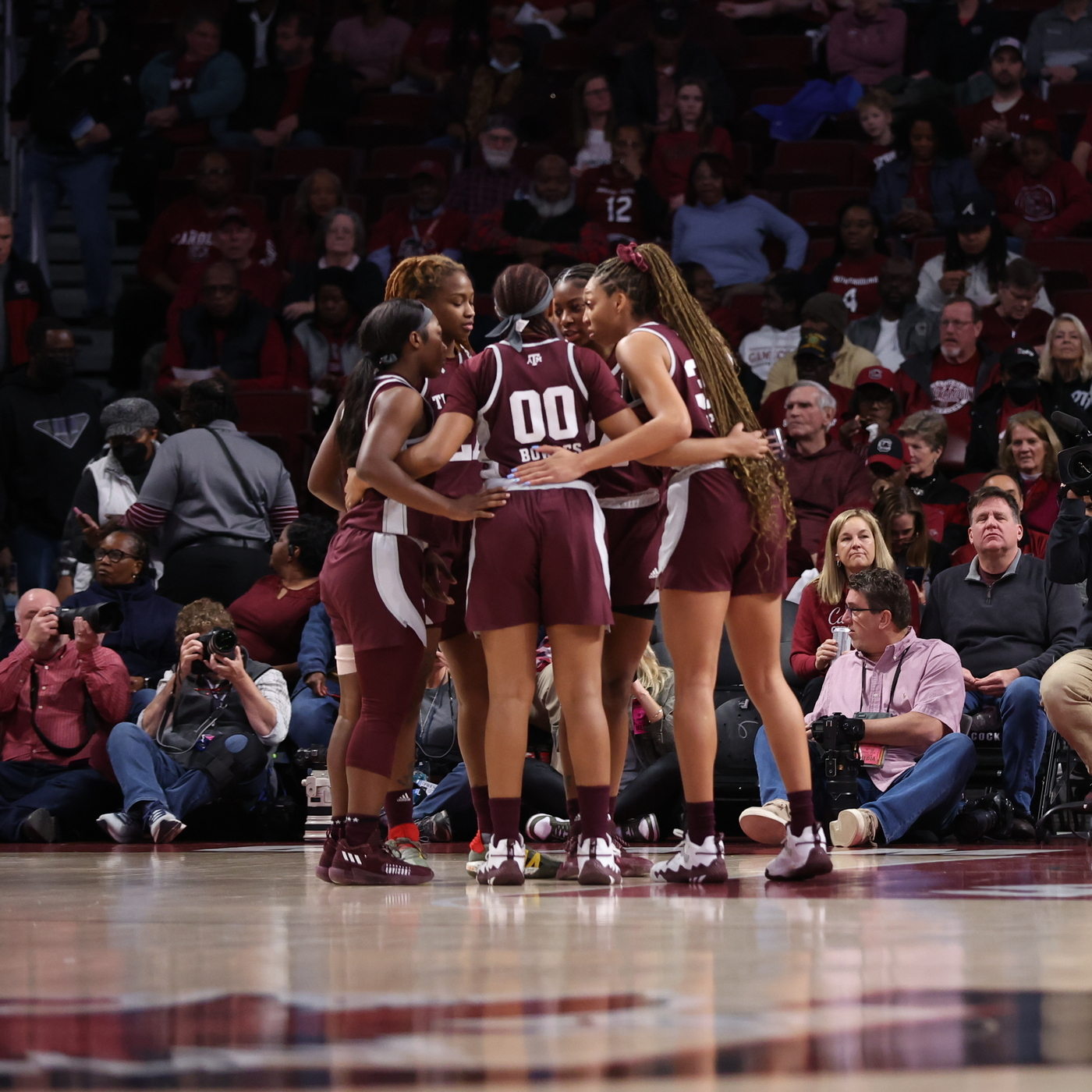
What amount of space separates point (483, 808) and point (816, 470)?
10.5ft

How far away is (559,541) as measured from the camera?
3844 millimetres

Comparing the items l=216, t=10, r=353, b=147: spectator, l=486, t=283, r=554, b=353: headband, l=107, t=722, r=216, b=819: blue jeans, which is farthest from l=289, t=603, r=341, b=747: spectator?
l=216, t=10, r=353, b=147: spectator

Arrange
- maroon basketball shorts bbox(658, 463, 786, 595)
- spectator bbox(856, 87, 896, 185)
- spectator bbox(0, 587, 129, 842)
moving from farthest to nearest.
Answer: spectator bbox(856, 87, 896, 185) < spectator bbox(0, 587, 129, 842) < maroon basketball shorts bbox(658, 463, 786, 595)

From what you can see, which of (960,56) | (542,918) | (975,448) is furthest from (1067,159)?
(542,918)

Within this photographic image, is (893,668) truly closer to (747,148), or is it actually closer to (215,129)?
(747,148)

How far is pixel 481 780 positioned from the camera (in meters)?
4.50

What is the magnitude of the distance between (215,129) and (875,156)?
4.50m

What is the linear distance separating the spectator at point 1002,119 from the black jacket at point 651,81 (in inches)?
61.2

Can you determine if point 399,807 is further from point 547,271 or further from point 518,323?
point 547,271

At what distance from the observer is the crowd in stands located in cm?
630

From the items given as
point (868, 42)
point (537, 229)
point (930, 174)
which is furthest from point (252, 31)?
point (930, 174)

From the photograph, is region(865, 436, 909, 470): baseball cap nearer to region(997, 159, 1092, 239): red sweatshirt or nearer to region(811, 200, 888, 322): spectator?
region(811, 200, 888, 322): spectator

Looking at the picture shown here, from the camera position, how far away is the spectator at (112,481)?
7.30 meters

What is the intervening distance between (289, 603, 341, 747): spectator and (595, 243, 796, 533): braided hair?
9.07ft
